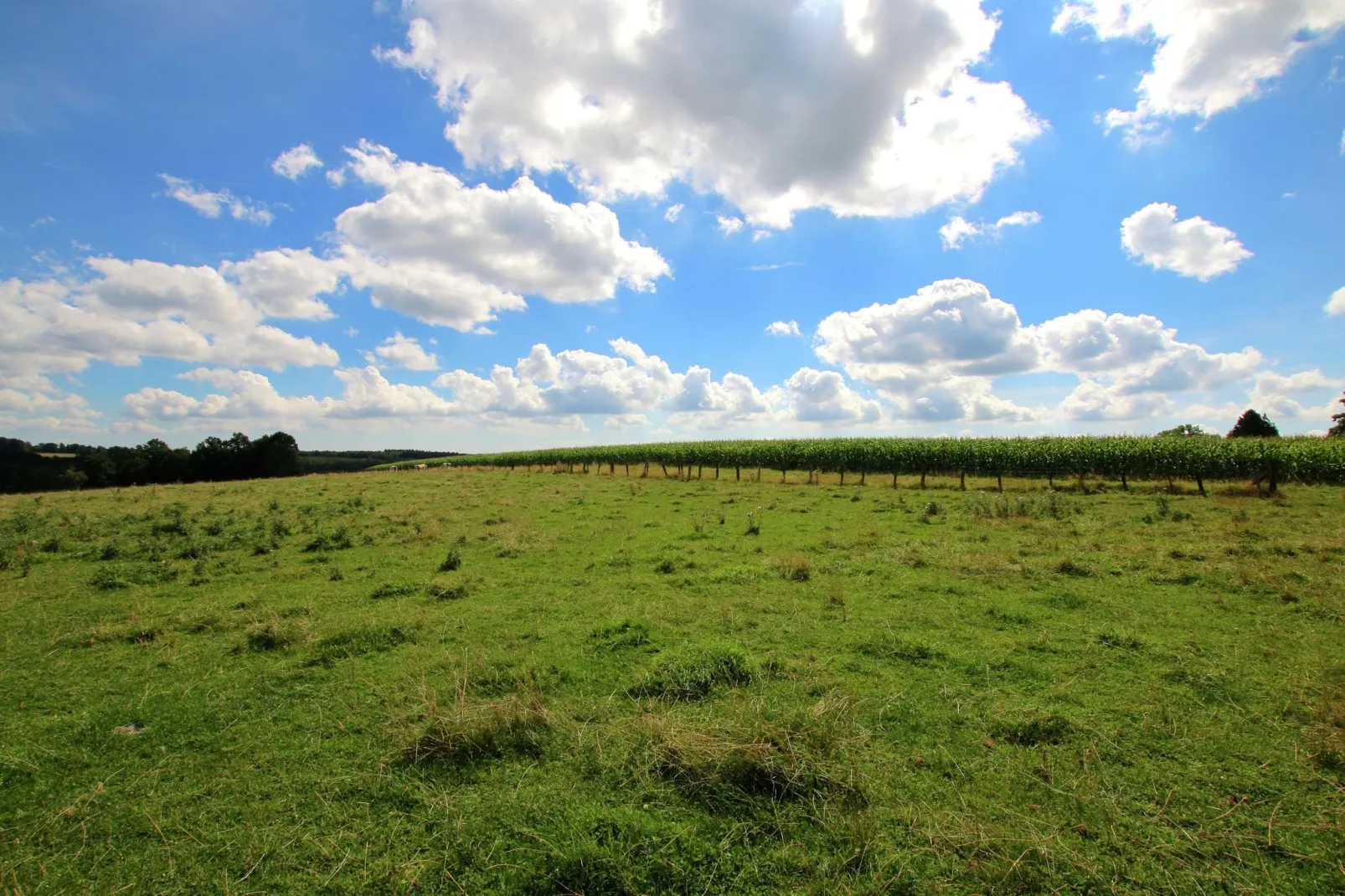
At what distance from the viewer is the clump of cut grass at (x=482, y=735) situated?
5836 millimetres

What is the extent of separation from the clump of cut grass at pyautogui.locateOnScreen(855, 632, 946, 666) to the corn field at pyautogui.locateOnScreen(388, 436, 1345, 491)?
28681 millimetres

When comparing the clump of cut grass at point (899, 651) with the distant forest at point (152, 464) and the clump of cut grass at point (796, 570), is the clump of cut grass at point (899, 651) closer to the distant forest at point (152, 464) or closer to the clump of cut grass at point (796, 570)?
the clump of cut grass at point (796, 570)

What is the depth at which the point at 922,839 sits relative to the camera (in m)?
4.55

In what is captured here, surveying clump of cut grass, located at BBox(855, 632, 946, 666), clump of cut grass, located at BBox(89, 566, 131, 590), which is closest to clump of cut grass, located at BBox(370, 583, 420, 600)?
clump of cut grass, located at BBox(89, 566, 131, 590)

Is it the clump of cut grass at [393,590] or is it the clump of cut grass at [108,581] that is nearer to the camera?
the clump of cut grass at [393,590]

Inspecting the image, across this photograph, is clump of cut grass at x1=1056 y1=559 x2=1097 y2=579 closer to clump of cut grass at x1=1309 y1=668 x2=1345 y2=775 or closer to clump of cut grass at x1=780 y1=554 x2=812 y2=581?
clump of cut grass at x1=780 y1=554 x2=812 y2=581

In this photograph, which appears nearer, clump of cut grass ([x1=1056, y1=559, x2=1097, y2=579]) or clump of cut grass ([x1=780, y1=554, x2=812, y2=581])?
clump of cut grass ([x1=1056, y1=559, x2=1097, y2=579])

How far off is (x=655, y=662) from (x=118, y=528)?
22.1 metres

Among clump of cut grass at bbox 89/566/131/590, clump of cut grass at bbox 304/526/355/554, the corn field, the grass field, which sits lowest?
the grass field

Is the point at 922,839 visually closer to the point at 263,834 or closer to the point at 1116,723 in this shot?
the point at 1116,723

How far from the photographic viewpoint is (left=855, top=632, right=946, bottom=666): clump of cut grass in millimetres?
8148

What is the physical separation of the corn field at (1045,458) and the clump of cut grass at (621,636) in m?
30.8

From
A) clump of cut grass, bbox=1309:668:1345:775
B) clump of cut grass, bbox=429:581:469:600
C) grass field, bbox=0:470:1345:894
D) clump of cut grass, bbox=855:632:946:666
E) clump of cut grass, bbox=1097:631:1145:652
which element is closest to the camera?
grass field, bbox=0:470:1345:894

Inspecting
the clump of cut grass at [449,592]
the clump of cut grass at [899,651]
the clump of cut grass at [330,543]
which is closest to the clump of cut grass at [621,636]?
the clump of cut grass at [899,651]
